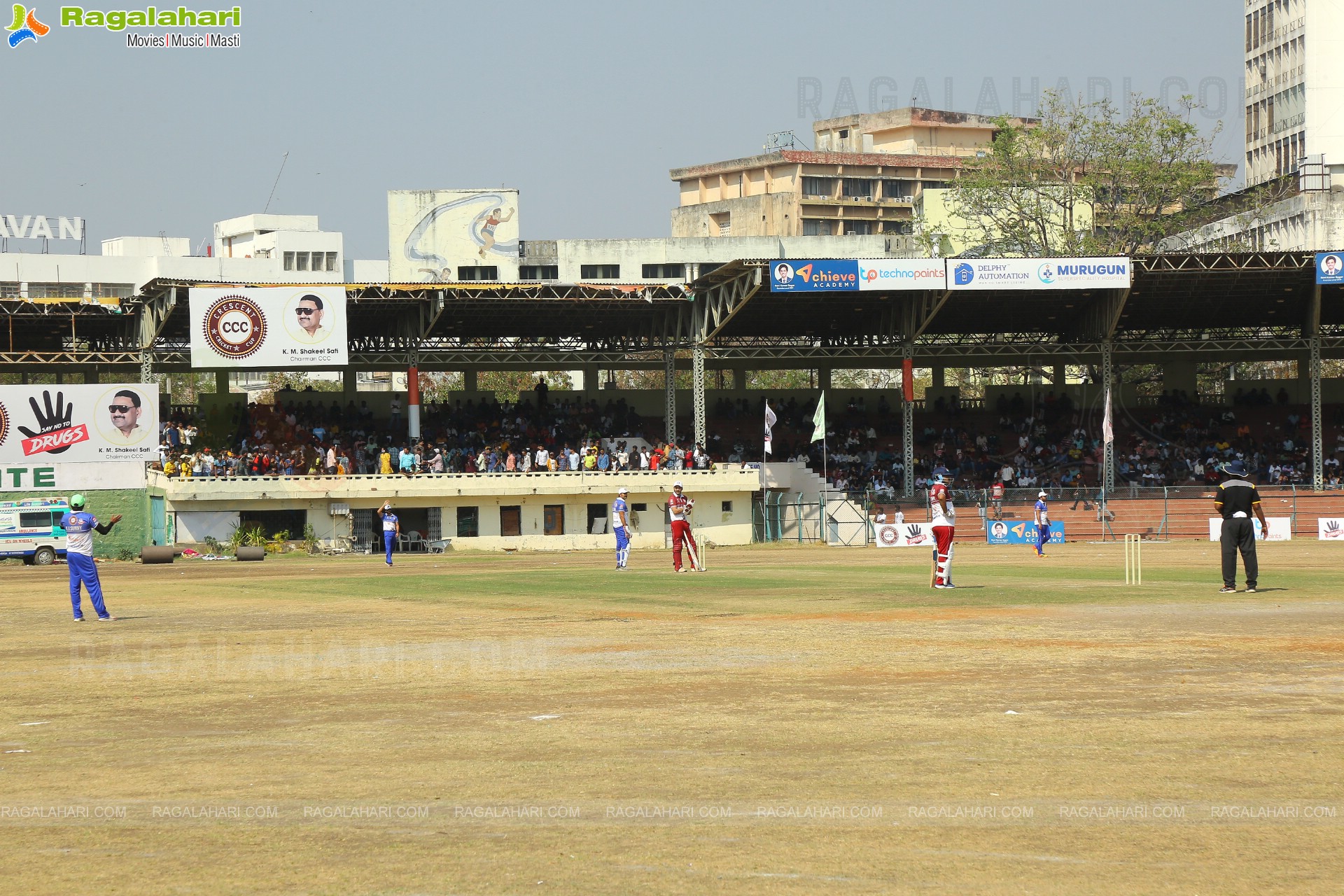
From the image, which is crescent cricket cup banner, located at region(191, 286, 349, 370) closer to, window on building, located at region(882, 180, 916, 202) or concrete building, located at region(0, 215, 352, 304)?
concrete building, located at region(0, 215, 352, 304)

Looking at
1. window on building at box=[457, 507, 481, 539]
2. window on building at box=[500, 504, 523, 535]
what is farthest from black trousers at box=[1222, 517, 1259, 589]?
window on building at box=[457, 507, 481, 539]

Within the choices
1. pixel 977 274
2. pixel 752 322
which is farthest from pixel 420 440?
pixel 977 274

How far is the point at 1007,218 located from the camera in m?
81.2

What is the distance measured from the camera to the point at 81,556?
1961 centimetres

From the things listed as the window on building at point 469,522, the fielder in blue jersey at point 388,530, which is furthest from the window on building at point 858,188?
the fielder in blue jersey at point 388,530

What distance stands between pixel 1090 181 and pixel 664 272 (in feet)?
102

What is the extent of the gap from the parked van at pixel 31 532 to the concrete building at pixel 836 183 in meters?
78.5

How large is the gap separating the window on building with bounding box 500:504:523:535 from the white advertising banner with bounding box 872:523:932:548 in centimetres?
1395

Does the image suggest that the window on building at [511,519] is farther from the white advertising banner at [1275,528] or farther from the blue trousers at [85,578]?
the blue trousers at [85,578]

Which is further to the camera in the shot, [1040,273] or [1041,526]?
[1040,273]

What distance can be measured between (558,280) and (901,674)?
83.9 m

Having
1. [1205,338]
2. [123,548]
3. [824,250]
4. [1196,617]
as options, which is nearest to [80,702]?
[1196,617]

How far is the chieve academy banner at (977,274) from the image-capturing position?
54.2 meters

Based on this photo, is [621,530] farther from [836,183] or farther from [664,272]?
[836,183]
